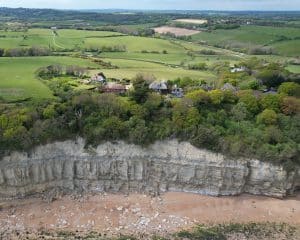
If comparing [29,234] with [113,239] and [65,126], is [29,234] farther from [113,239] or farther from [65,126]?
[65,126]

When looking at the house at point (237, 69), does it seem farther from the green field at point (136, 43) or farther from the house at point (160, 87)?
the green field at point (136, 43)

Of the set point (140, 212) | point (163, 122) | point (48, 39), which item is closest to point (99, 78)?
point (163, 122)

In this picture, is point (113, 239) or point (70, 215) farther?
point (70, 215)

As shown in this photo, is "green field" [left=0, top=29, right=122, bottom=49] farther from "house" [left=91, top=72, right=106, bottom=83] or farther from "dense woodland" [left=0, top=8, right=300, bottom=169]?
"dense woodland" [left=0, top=8, right=300, bottom=169]

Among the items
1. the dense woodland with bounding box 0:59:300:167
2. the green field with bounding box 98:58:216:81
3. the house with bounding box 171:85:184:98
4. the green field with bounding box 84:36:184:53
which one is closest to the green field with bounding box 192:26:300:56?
the green field with bounding box 84:36:184:53

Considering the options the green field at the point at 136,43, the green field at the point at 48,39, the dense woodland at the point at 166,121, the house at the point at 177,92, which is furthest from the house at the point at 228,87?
the green field at the point at 48,39

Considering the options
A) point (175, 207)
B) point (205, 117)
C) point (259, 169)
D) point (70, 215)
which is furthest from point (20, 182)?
point (259, 169)

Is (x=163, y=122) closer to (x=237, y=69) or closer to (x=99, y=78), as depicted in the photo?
(x=99, y=78)
